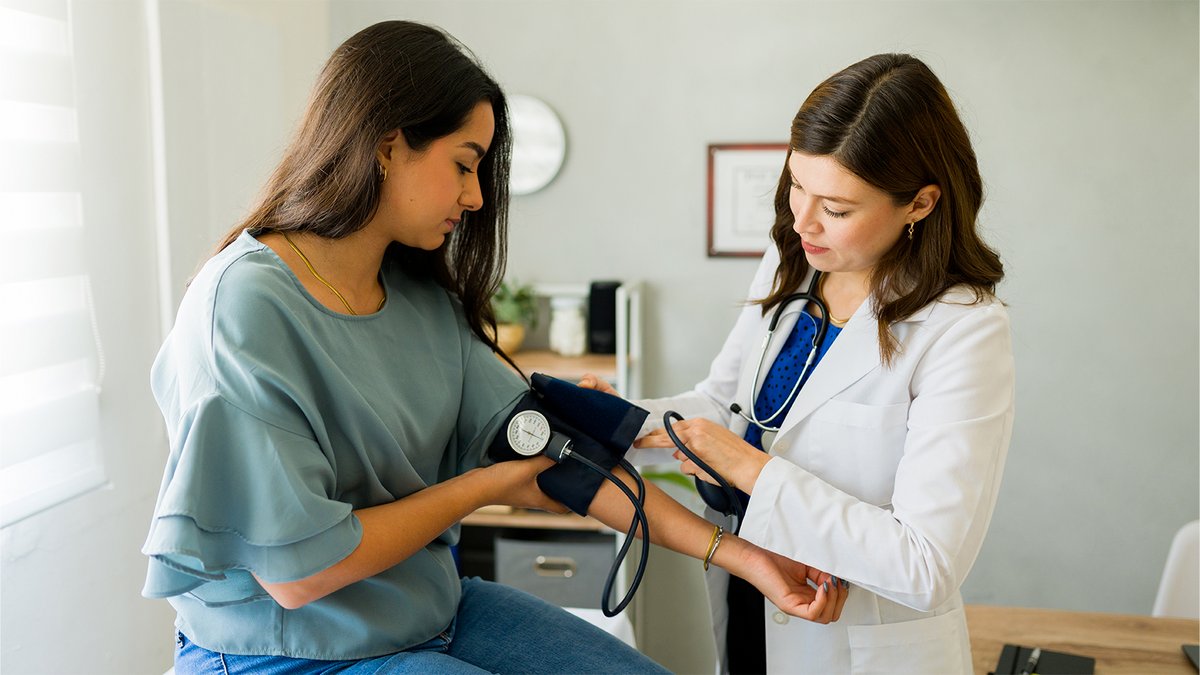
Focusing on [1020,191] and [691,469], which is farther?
[1020,191]

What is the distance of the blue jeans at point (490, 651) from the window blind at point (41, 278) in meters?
0.85

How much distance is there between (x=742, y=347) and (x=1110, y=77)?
1.78 meters

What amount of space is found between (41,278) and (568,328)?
Result: 1.45m

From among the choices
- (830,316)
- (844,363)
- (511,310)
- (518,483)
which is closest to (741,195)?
(511,310)

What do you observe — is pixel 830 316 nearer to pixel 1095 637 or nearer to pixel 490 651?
pixel 490 651

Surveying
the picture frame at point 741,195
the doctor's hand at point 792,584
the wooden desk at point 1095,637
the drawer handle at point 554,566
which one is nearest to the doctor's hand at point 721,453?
the doctor's hand at point 792,584

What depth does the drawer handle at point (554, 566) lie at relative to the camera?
271 cm

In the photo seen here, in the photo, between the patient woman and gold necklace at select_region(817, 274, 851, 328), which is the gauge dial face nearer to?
the patient woman

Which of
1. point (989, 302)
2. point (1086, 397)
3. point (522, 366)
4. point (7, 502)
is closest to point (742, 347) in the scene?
point (989, 302)

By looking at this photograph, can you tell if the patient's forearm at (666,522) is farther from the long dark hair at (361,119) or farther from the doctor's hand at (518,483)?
the long dark hair at (361,119)

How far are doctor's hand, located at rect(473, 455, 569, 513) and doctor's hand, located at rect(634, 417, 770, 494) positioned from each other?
8.1 inches

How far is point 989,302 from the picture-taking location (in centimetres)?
133

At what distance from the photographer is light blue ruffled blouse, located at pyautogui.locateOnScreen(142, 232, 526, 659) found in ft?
3.26

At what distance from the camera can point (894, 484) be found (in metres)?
1.37
